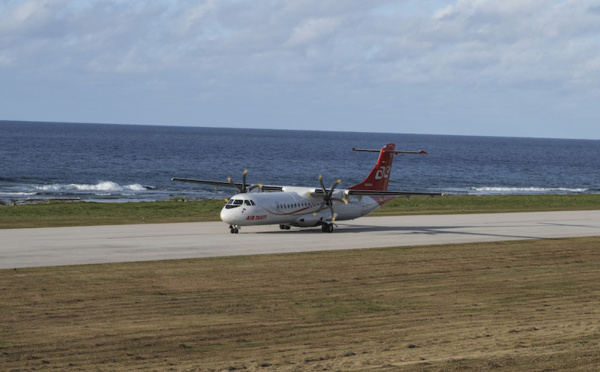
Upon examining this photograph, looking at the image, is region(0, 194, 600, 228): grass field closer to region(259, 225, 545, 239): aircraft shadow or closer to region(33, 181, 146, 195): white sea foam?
region(259, 225, 545, 239): aircraft shadow

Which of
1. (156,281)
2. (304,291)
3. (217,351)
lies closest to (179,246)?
(156,281)

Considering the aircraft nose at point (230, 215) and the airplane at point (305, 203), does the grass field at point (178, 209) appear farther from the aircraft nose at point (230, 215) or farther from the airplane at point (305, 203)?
the aircraft nose at point (230, 215)

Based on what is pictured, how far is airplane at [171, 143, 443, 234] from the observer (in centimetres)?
Result: 3888

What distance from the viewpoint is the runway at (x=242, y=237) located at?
31.9 metres

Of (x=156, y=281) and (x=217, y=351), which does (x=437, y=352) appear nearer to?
(x=217, y=351)

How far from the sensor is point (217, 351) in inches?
645

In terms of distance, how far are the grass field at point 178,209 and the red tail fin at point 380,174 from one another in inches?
272

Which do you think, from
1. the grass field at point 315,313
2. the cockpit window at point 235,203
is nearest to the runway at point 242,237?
the cockpit window at point 235,203

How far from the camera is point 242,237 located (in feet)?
127

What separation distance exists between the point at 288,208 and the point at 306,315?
20.6 meters

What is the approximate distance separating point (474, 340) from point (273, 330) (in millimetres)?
4828

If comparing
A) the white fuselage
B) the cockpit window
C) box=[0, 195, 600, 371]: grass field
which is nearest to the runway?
the white fuselage

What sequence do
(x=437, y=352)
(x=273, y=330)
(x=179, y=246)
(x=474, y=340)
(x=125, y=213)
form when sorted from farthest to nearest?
(x=125, y=213), (x=179, y=246), (x=273, y=330), (x=474, y=340), (x=437, y=352)

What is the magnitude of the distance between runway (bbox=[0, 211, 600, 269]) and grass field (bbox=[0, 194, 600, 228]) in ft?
12.4
